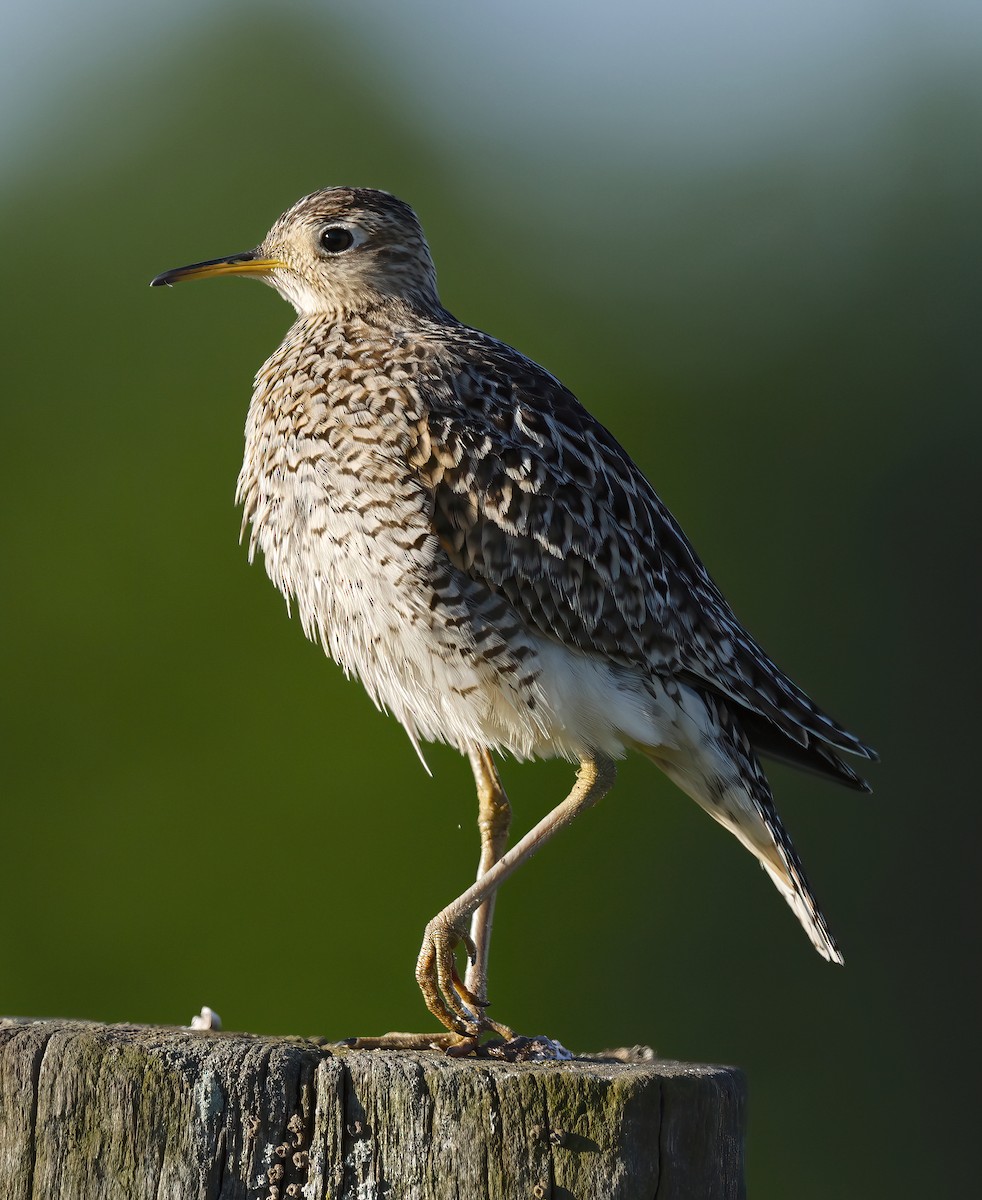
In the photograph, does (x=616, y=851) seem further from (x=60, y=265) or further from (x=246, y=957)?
(x=60, y=265)

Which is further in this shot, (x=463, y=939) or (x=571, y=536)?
(x=571, y=536)

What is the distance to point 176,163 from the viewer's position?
57.5 ft

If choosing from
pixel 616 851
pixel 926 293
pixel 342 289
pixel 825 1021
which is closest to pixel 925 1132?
pixel 825 1021

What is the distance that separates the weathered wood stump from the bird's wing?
2235 millimetres

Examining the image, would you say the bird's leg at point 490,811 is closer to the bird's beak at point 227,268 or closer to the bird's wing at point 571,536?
the bird's wing at point 571,536

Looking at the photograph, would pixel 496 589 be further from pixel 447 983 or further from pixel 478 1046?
pixel 478 1046

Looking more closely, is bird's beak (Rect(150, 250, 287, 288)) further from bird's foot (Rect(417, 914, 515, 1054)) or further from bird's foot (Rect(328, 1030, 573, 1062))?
bird's foot (Rect(328, 1030, 573, 1062))

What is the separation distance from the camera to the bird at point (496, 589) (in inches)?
237

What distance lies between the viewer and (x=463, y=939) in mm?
5914

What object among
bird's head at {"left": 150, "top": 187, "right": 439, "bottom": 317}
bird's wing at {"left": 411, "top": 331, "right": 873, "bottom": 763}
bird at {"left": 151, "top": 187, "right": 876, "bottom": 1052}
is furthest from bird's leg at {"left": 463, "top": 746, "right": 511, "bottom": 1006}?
bird's head at {"left": 150, "top": 187, "right": 439, "bottom": 317}

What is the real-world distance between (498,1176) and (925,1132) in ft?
49.1

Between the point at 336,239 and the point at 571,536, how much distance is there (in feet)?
6.46

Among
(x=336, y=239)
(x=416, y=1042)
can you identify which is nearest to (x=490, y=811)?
(x=416, y=1042)

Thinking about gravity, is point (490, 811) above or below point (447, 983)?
above
